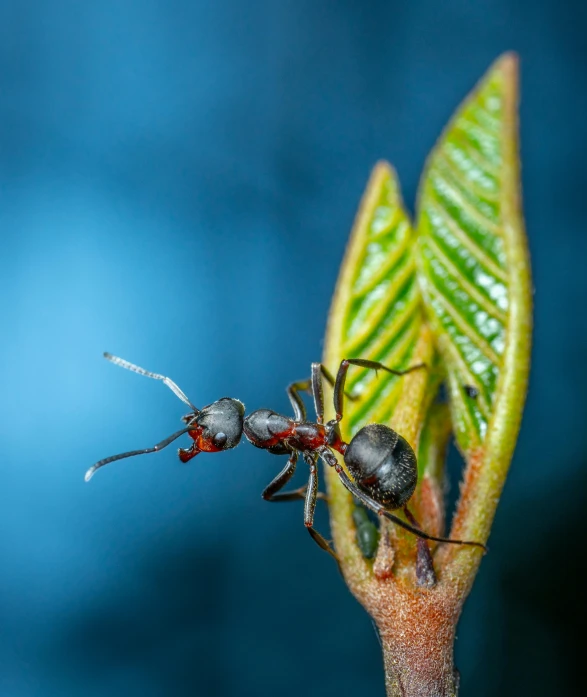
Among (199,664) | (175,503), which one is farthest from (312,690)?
(175,503)

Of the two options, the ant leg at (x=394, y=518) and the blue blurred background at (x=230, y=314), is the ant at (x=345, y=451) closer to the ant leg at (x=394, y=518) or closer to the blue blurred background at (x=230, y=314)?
the ant leg at (x=394, y=518)

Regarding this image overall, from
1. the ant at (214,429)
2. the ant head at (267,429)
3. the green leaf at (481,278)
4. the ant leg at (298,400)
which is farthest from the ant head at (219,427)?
the green leaf at (481,278)

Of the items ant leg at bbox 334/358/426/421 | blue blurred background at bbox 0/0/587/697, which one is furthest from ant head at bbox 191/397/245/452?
blue blurred background at bbox 0/0/587/697

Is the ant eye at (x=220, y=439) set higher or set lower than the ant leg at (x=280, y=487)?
higher

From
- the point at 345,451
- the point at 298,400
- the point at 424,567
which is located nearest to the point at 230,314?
the point at 298,400

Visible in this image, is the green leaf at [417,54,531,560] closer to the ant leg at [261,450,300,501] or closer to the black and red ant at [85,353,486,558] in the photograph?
the black and red ant at [85,353,486,558]
